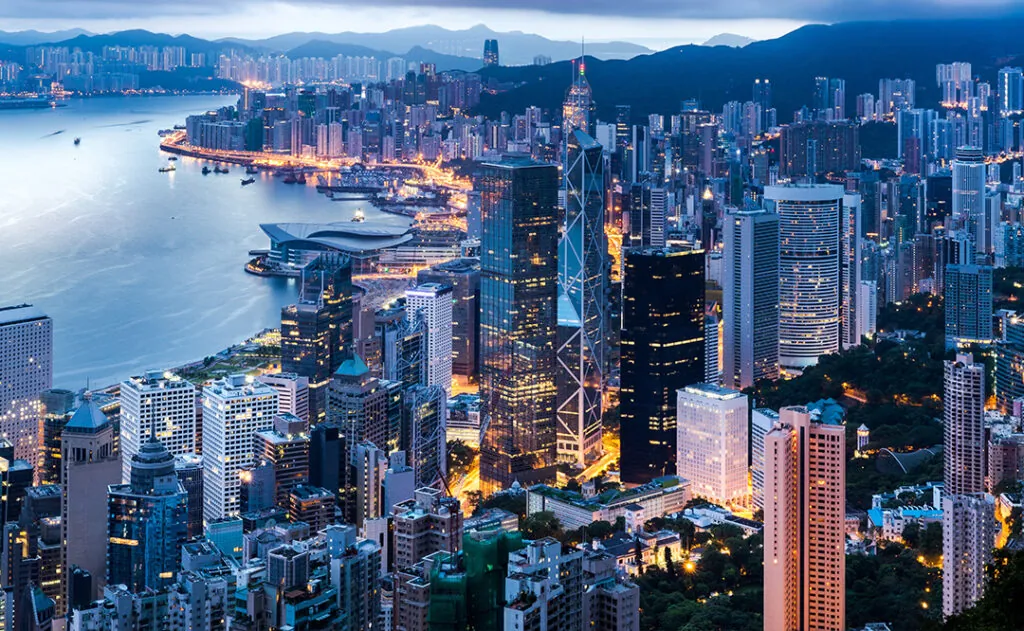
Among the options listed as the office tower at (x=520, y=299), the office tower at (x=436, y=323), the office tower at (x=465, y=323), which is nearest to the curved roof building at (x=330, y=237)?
the office tower at (x=465, y=323)

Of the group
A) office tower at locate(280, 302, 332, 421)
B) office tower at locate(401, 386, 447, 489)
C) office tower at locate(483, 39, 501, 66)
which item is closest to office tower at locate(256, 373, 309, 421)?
office tower at locate(280, 302, 332, 421)

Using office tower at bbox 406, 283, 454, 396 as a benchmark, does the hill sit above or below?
above

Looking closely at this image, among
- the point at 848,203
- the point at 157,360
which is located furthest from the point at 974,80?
the point at 157,360

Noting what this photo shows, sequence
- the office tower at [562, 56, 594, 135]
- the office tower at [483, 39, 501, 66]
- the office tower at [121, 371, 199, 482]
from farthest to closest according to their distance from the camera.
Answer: the office tower at [483, 39, 501, 66] < the office tower at [562, 56, 594, 135] < the office tower at [121, 371, 199, 482]

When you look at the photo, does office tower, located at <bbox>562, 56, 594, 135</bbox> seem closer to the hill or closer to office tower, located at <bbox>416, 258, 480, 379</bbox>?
the hill

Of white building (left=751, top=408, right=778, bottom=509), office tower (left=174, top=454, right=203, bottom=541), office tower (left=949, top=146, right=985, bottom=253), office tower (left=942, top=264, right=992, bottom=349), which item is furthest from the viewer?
office tower (left=949, top=146, right=985, bottom=253)

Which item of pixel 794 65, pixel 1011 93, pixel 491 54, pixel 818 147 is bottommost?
pixel 818 147

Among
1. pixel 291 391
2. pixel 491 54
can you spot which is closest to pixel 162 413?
pixel 291 391

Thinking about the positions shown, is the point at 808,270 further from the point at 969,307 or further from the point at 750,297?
the point at 969,307
